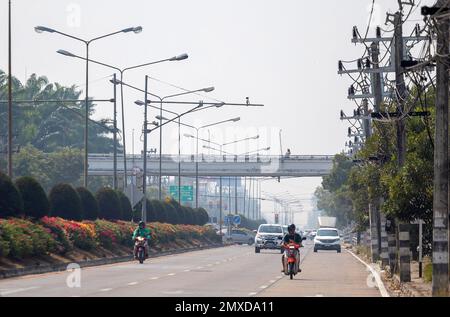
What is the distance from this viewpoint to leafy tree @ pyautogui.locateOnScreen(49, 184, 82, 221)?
56.2 m

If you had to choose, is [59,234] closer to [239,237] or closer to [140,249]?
[140,249]

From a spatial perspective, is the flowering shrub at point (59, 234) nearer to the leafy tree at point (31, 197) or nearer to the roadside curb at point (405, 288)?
the leafy tree at point (31, 197)

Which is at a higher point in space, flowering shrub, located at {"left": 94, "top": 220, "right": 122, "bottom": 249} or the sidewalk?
flowering shrub, located at {"left": 94, "top": 220, "right": 122, "bottom": 249}

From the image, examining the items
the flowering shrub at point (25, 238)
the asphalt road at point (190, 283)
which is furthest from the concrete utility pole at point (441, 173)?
the flowering shrub at point (25, 238)

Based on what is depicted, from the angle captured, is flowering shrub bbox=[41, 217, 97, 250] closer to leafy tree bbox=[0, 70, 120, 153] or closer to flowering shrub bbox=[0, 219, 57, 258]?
flowering shrub bbox=[0, 219, 57, 258]

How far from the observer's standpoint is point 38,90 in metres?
171

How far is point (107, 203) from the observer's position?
65938 mm

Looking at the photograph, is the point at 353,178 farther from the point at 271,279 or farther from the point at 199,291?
the point at 199,291

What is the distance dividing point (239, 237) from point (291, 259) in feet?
256

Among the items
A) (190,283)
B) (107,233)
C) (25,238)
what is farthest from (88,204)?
(190,283)

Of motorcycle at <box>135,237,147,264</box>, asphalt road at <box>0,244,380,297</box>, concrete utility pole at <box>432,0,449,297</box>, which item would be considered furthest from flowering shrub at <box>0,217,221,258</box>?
concrete utility pole at <box>432,0,449,297</box>

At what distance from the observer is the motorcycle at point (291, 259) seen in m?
39.2

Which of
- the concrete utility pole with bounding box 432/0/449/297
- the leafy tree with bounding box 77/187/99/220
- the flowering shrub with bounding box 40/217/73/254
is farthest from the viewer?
the leafy tree with bounding box 77/187/99/220

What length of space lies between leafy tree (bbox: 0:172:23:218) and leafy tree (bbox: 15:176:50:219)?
1456 millimetres
